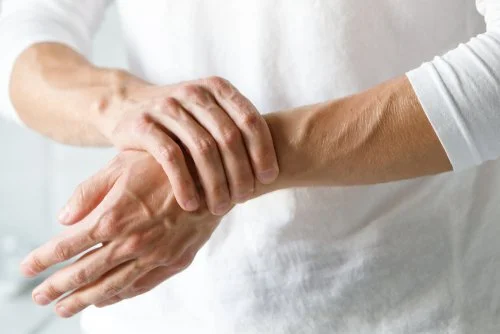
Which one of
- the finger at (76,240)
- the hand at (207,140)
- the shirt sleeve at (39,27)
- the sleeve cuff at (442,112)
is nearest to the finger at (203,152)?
the hand at (207,140)

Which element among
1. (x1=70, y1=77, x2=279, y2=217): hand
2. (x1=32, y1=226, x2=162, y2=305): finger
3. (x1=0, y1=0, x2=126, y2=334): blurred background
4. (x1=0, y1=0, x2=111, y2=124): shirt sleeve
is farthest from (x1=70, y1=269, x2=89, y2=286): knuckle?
(x1=0, y1=0, x2=126, y2=334): blurred background

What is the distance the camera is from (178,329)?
1.06m

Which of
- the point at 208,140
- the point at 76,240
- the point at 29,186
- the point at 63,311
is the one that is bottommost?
the point at 29,186

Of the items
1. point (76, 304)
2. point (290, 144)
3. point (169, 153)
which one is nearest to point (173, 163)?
point (169, 153)

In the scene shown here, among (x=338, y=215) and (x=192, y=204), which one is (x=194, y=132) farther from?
A: (x=338, y=215)

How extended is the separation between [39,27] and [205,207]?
15.3 inches

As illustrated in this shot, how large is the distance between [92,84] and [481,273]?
0.52m

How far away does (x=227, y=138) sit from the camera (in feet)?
2.56

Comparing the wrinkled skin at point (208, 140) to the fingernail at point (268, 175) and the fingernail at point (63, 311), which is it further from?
the fingernail at point (63, 311)

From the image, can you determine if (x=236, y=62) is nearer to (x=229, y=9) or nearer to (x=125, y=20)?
(x=229, y=9)

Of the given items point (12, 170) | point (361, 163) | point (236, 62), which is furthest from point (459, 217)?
point (12, 170)

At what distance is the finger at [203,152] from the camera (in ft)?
2.57

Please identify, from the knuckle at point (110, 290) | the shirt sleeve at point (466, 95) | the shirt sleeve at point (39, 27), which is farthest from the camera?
the shirt sleeve at point (39, 27)

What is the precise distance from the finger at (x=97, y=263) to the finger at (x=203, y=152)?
0.07 meters
